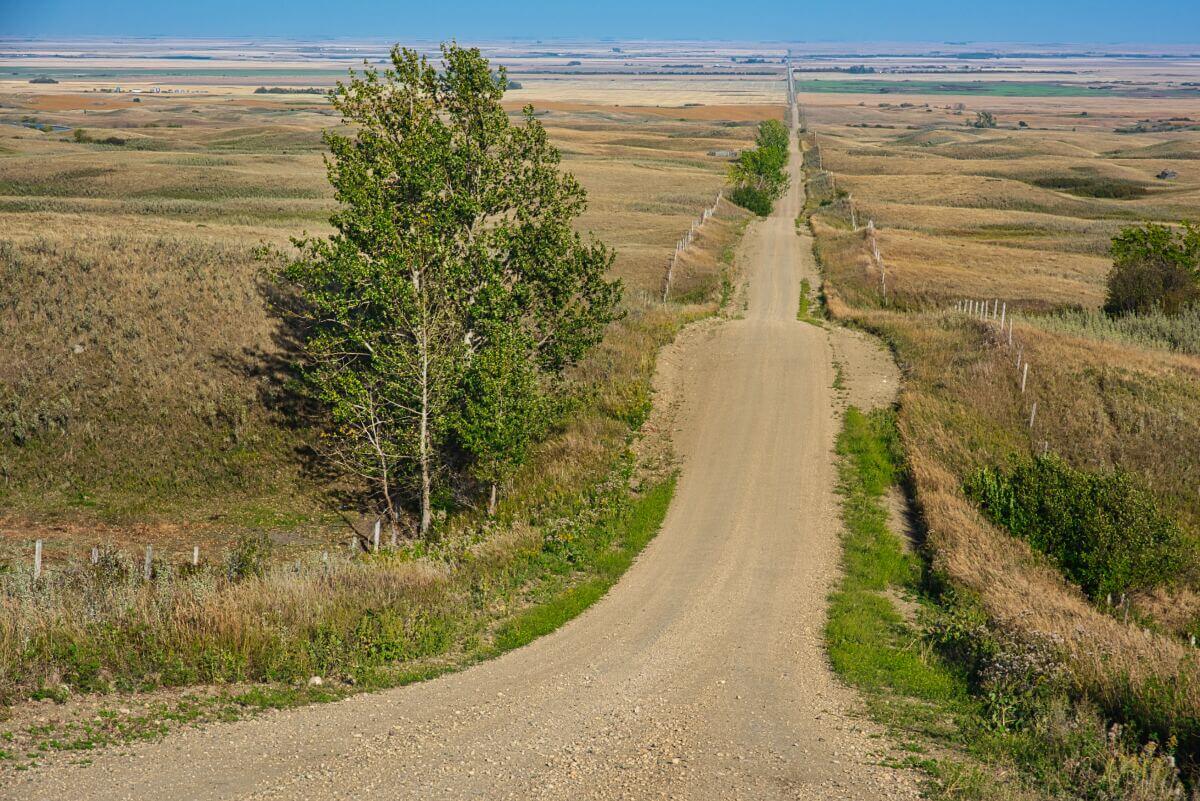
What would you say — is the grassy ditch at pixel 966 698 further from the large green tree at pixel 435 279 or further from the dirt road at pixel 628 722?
the large green tree at pixel 435 279

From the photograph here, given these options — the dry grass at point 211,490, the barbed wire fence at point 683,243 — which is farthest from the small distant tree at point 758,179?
the dry grass at point 211,490

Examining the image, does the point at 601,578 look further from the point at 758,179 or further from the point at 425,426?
the point at 758,179

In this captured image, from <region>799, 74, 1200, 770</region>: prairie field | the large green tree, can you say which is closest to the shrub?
the large green tree

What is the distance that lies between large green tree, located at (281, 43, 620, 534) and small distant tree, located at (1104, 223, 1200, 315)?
32608 millimetres

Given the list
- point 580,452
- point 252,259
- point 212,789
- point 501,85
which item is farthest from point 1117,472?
point 252,259

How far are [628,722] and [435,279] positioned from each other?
16902 mm

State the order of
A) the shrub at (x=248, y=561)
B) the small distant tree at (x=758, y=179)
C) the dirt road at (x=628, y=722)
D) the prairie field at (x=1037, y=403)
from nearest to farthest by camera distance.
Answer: the dirt road at (x=628, y=722)
the prairie field at (x=1037, y=403)
the shrub at (x=248, y=561)
the small distant tree at (x=758, y=179)

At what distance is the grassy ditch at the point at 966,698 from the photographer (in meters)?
12.4

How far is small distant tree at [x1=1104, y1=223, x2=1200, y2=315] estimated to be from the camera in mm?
48938

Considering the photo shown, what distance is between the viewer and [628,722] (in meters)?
14.1

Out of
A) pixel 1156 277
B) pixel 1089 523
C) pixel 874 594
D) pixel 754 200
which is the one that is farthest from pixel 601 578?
pixel 754 200

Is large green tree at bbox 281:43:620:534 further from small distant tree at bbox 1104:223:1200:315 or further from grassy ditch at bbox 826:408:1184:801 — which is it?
small distant tree at bbox 1104:223:1200:315

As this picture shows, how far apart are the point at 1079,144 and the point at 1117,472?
17672cm

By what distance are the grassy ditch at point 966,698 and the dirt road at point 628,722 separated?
0.63m
